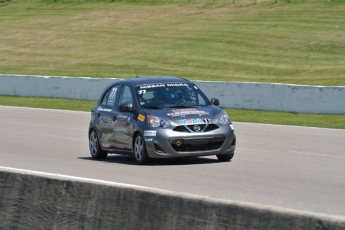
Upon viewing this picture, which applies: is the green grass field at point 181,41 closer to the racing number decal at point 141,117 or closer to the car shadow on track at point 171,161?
the car shadow on track at point 171,161

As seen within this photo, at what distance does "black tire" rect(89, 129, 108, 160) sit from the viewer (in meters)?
13.3

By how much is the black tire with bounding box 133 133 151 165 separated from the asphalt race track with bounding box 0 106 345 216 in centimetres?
13

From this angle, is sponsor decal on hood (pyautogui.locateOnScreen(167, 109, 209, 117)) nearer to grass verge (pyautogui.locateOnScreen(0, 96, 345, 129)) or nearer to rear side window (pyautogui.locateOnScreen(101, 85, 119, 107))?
rear side window (pyautogui.locateOnScreen(101, 85, 119, 107))

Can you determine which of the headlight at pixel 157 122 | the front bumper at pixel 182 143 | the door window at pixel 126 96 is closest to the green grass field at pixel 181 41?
the door window at pixel 126 96

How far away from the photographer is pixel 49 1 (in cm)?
6009

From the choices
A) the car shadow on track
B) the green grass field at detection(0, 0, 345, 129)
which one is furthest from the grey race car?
the green grass field at detection(0, 0, 345, 129)

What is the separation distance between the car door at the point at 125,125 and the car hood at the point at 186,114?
19.3 inches

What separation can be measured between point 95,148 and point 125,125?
4.70 ft

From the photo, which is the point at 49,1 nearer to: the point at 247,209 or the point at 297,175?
the point at 297,175

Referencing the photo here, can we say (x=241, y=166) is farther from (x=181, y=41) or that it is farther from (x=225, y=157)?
(x=181, y=41)

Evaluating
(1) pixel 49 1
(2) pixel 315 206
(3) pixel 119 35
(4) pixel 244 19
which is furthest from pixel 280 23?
(2) pixel 315 206

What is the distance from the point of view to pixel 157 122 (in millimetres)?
11438

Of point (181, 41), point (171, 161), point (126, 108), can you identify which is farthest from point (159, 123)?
point (181, 41)

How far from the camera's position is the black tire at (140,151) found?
38.1 ft
